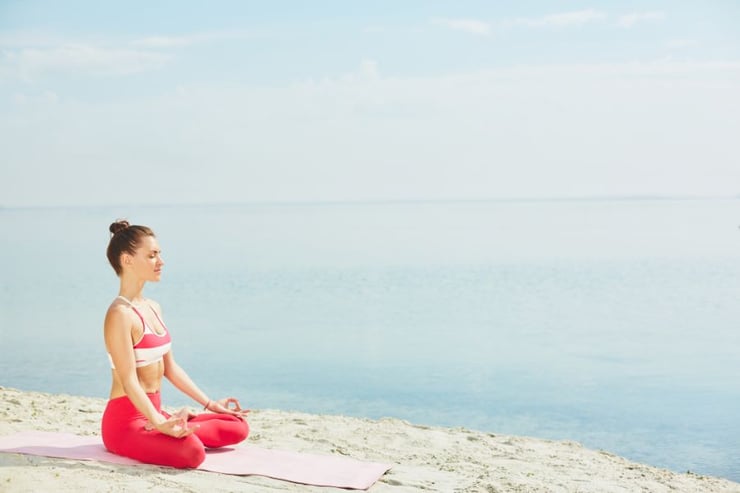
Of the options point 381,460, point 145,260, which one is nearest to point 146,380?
point 145,260

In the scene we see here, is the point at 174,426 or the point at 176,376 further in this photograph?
the point at 176,376

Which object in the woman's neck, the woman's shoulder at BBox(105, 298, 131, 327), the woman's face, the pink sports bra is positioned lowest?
the pink sports bra

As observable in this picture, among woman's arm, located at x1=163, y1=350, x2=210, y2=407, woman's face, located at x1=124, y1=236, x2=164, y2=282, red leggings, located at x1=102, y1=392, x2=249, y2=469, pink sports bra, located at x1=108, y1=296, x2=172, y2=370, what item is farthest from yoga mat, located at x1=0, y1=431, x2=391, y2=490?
woman's face, located at x1=124, y1=236, x2=164, y2=282

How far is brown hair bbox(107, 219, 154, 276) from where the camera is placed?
13.0ft

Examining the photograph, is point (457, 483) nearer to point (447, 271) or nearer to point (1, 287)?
point (1, 287)

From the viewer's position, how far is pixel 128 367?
3.83 metres

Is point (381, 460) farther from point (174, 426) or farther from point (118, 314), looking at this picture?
point (118, 314)

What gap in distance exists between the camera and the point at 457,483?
13.8ft

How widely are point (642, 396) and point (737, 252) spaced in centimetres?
2097

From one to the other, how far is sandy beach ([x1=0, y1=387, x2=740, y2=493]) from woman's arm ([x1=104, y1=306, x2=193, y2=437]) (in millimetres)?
198

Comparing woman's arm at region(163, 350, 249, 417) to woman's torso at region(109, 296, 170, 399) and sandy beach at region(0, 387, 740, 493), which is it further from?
sandy beach at region(0, 387, 740, 493)

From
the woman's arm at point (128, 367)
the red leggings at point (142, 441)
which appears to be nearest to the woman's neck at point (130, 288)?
the woman's arm at point (128, 367)

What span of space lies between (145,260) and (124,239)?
0.43 ft

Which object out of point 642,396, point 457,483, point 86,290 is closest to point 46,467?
point 457,483
